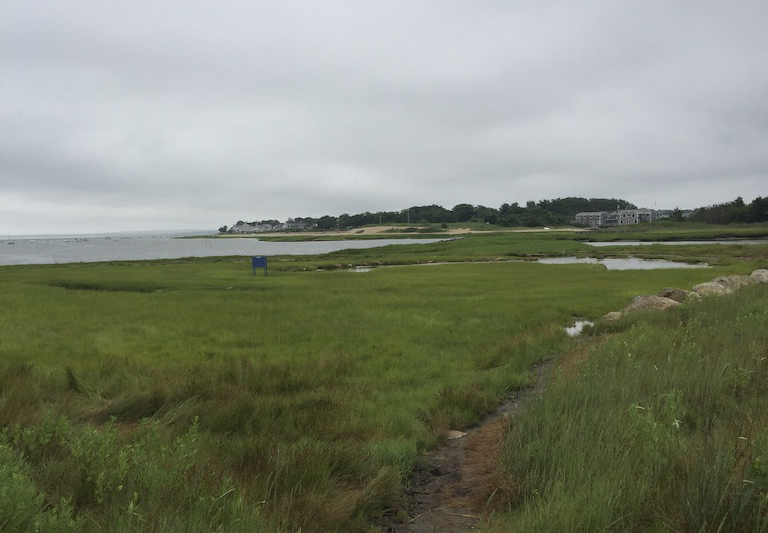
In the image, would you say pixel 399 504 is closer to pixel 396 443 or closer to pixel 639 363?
pixel 396 443

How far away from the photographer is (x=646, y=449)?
14.4 ft

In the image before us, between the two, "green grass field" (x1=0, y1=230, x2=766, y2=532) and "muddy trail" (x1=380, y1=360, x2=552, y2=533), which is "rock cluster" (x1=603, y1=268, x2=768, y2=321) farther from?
"muddy trail" (x1=380, y1=360, x2=552, y2=533)

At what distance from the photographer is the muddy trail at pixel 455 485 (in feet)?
16.3

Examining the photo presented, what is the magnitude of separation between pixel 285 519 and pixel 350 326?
44.4 ft

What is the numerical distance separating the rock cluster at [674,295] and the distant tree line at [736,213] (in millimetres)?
141184

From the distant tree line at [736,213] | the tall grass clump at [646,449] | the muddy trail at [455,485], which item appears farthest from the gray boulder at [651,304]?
the distant tree line at [736,213]

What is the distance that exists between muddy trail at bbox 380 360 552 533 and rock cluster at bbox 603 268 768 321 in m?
12.2

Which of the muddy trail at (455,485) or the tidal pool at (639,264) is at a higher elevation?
the muddy trail at (455,485)

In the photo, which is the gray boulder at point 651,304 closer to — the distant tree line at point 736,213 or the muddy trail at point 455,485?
the muddy trail at point 455,485

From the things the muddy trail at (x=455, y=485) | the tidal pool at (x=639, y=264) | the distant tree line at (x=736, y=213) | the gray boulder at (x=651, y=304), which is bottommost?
the tidal pool at (x=639, y=264)

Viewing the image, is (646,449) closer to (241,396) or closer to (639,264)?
(241,396)

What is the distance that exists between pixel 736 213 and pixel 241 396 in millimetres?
181053

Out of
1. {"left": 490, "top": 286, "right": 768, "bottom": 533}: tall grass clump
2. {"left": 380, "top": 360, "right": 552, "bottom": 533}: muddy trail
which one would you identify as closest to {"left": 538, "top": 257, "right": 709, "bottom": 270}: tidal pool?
{"left": 490, "top": 286, "right": 768, "bottom": 533}: tall grass clump

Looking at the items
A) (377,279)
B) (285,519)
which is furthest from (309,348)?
(377,279)
